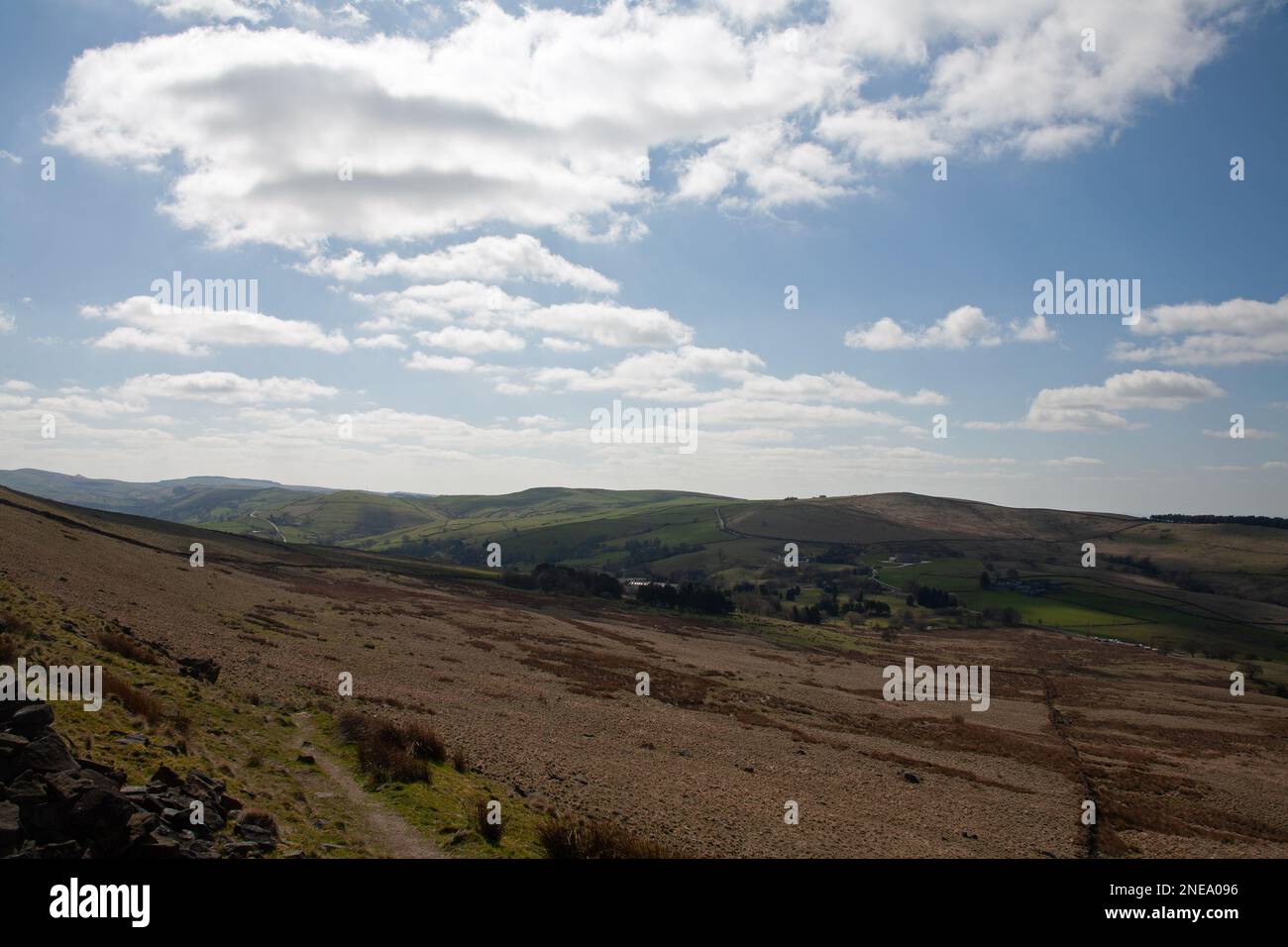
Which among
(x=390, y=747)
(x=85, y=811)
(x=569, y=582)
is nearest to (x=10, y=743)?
(x=85, y=811)

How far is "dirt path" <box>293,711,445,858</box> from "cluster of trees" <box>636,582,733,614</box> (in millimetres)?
105677

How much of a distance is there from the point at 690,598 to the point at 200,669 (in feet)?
336

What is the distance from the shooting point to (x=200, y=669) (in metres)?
28.9

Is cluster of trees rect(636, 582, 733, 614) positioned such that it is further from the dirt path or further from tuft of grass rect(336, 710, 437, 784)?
the dirt path

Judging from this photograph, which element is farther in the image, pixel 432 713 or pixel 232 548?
pixel 232 548

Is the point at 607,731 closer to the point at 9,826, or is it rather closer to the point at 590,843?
the point at 590,843

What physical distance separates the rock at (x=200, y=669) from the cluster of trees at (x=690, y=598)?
99.2 meters

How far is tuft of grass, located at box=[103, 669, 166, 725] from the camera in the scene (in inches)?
757

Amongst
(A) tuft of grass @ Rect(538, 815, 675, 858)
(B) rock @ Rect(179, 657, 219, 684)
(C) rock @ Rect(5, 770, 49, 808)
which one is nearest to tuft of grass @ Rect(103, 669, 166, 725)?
(B) rock @ Rect(179, 657, 219, 684)

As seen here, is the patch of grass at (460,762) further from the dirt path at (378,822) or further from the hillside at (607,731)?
the dirt path at (378,822)
